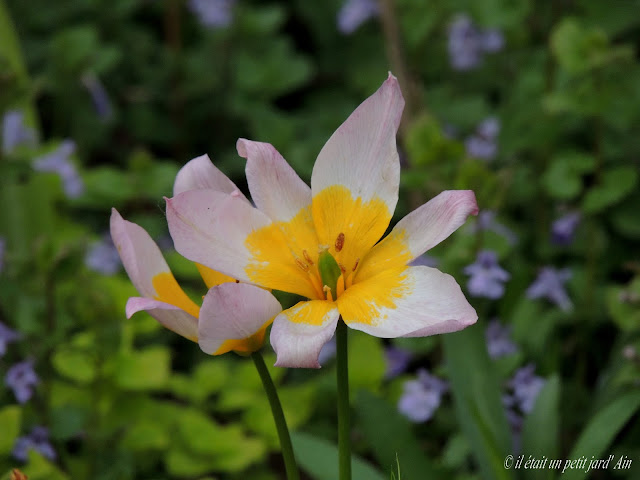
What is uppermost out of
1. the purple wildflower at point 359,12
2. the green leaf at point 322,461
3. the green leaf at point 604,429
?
the purple wildflower at point 359,12

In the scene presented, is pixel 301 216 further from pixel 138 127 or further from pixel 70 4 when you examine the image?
pixel 70 4

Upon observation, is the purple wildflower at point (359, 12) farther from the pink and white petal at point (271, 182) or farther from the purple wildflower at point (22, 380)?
the pink and white petal at point (271, 182)

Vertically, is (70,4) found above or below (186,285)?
above

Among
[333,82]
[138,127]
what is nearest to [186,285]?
[138,127]

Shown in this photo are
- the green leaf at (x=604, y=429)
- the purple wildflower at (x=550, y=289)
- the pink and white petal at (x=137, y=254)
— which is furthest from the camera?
the purple wildflower at (x=550, y=289)

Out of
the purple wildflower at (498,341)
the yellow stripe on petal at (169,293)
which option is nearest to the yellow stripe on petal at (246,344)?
the yellow stripe on petal at (169,293)
